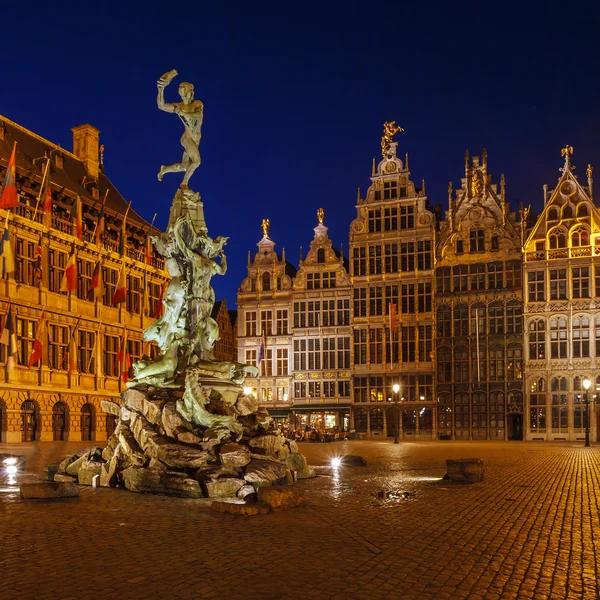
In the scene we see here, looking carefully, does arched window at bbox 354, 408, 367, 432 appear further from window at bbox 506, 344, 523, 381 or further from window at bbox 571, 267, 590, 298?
window at bbox 571, 267, 590, 298

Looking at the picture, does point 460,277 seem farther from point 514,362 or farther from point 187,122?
point 187,122

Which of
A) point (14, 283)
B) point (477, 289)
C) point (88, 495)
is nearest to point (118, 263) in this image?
point (14, 283)

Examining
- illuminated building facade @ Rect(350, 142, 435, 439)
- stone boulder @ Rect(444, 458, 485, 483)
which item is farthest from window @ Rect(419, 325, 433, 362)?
stone boulder @ Rect(444, 458, 485, 483)

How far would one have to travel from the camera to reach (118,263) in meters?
46.3

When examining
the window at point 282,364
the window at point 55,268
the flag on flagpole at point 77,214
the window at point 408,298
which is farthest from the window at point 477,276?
the window at point 55,268

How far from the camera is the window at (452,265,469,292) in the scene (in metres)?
49.2

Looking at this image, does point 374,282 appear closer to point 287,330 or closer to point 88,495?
point 287,330

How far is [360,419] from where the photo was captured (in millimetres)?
50938

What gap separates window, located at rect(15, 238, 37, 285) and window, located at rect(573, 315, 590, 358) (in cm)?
3159

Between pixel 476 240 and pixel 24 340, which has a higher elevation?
pixel 476 240

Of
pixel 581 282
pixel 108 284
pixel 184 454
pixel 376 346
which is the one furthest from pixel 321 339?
pixel 184 454

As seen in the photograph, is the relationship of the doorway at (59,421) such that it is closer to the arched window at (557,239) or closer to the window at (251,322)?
the window at (251,322)

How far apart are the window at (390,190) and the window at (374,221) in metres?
1.13

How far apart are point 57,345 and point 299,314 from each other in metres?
18.7
